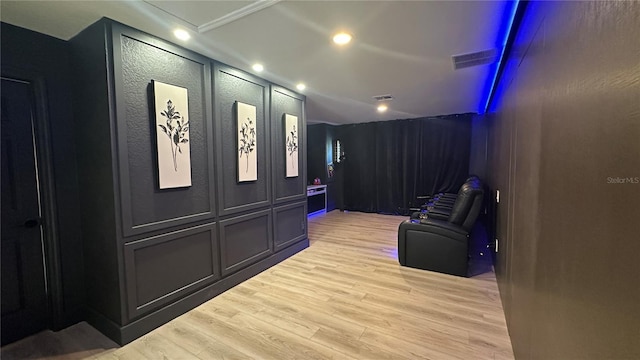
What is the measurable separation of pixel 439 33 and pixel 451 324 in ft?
7.74

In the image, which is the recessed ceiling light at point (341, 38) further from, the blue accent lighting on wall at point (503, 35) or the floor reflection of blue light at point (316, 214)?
the floor reflection of blue light at point (316, 214)

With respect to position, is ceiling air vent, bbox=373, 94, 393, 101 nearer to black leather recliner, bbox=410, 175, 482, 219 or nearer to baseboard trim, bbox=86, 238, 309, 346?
black leather recliner, bbox=410, 175, 482, 219

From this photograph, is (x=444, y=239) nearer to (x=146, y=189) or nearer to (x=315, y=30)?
(x=315, y=30)

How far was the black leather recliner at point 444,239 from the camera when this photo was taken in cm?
297

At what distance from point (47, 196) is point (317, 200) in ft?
17.3

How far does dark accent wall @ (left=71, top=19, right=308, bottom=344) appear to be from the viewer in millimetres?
1903

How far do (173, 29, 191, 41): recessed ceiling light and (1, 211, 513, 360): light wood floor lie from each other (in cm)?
240

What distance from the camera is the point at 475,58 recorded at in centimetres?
251

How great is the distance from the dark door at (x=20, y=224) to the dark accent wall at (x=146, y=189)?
29cm

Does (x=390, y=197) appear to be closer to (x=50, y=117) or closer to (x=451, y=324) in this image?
(x=451, y=324)

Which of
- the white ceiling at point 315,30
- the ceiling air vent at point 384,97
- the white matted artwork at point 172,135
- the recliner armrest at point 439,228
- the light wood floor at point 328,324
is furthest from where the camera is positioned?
the ceiling air vent at point 384,97

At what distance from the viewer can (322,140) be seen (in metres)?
7.13

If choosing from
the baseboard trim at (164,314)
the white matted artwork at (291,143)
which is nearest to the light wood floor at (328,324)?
the baseboard trim at (164,314)
